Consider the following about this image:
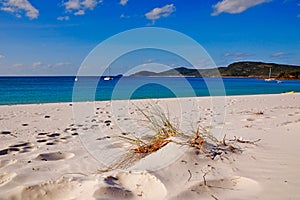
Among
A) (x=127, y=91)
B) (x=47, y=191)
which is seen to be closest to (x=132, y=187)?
(x=47, y=191)

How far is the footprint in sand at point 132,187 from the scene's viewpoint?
214cm

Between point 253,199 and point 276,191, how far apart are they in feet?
0.84

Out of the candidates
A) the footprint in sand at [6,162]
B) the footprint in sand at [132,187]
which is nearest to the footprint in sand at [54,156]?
the footprint in sand at [6,162]

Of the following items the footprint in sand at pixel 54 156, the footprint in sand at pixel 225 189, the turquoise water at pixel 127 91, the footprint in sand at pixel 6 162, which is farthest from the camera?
the turquoise water at pixel 127 91

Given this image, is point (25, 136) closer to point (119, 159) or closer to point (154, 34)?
point (119, 159)

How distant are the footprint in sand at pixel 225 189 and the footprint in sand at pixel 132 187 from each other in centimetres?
21

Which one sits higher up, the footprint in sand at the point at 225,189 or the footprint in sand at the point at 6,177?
the footprint in sand at the point at 225,189

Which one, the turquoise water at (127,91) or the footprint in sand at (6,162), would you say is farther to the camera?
the turquoise water at (127,91)

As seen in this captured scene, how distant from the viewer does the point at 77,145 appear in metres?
4.13

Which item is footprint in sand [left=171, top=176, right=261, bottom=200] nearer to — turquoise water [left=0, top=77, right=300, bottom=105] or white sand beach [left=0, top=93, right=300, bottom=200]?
white sand beach [left=0, top=93, right=300, bottom=200]

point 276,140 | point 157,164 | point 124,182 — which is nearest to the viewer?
point 124,182

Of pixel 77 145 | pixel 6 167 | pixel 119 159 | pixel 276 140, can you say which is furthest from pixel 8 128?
pixel 276 140

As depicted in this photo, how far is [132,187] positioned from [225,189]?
32.3 inches

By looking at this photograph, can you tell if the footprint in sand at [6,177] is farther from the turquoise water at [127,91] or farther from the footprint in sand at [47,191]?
the turquoise water at [127,91]
